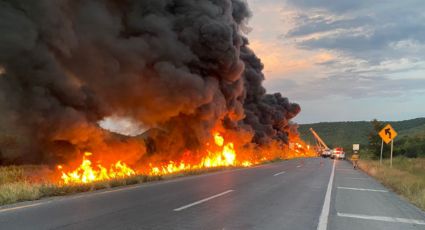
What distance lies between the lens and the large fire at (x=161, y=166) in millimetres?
17188

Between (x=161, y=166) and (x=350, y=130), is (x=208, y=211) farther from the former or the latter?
(x=350, y=130)

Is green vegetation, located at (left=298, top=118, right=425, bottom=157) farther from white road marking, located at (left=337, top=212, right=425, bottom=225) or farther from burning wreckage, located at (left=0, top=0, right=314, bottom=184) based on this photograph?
white road marking, located at (left=337, top=212, right=425, bottom=225)

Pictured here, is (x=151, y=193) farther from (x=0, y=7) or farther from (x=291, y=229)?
(x=0, y=7)

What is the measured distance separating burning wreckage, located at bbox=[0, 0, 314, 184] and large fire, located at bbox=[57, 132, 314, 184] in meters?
0.10

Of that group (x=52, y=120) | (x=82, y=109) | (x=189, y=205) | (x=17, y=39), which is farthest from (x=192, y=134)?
(x=189, y=205)

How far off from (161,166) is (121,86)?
5768 mm

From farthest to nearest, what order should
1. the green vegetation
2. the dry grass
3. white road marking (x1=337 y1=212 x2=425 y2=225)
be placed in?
1. the green vegetation
2. the dry grass
3. white road marking (x1=337 y1=212 x2=425 y2=225)

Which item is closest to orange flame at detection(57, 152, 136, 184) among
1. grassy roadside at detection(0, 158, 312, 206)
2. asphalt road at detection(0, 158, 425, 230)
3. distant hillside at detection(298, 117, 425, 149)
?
grassy roadside at detection(0, 158, 312, 206)

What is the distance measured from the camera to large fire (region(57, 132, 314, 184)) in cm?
1719

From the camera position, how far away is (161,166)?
25.7 metres

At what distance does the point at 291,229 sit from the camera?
23.1 feet

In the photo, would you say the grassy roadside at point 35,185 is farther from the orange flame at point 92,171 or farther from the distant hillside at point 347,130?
the distant hillside at point 347,130

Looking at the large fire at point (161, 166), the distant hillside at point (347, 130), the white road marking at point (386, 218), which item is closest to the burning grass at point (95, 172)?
the large fire at point (161, 166)

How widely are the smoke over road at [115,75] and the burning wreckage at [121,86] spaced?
→ 0.05 m
